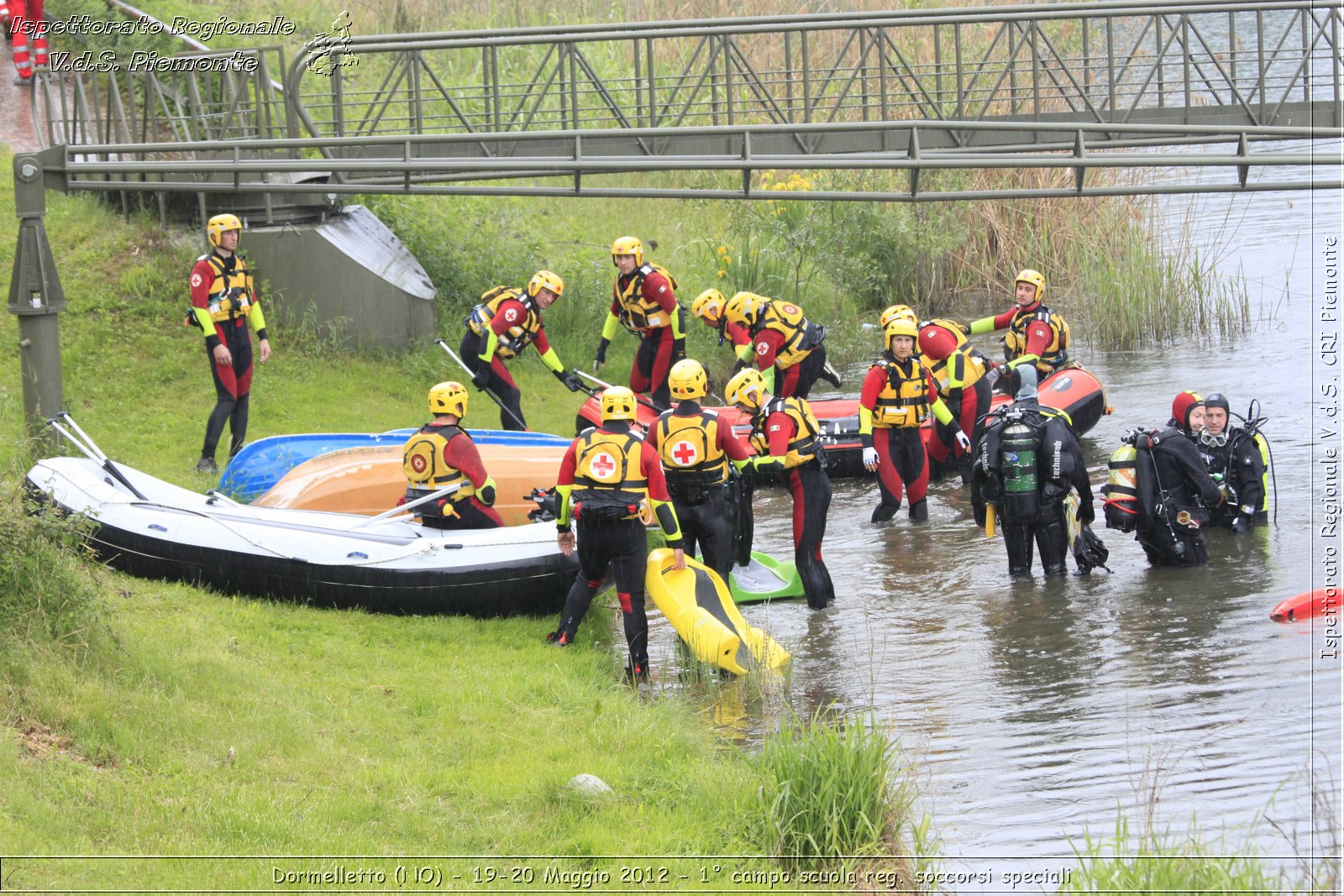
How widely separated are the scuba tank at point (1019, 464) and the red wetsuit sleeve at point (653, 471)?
287 cm

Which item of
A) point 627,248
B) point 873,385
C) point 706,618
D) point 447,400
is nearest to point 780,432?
point 706,618

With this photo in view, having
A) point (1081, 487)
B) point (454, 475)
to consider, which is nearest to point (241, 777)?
point (454, 475)

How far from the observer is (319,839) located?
20.9 ft

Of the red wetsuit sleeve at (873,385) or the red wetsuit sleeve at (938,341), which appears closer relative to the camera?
the red wetsuit sleeve at (873,385)

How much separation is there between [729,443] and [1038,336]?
517 cm

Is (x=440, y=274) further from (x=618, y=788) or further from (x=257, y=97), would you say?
(x=618, y=788)

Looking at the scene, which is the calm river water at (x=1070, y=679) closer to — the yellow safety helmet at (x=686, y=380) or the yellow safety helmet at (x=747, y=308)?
the yellow safety helmet at (x=686, y=380)

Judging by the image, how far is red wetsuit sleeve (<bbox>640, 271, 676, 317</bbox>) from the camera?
47.3ft

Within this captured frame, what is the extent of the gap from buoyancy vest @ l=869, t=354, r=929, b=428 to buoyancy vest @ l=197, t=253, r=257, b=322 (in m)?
5.61

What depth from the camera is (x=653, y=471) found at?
9188 millimetres

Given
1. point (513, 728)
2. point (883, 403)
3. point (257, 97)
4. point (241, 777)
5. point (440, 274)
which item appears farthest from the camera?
point (440, 274)

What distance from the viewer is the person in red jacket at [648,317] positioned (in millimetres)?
14422

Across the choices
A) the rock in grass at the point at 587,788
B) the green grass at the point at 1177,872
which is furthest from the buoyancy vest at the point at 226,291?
the green grass at the point at 1177,872

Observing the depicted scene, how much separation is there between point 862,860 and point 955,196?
680 cm
